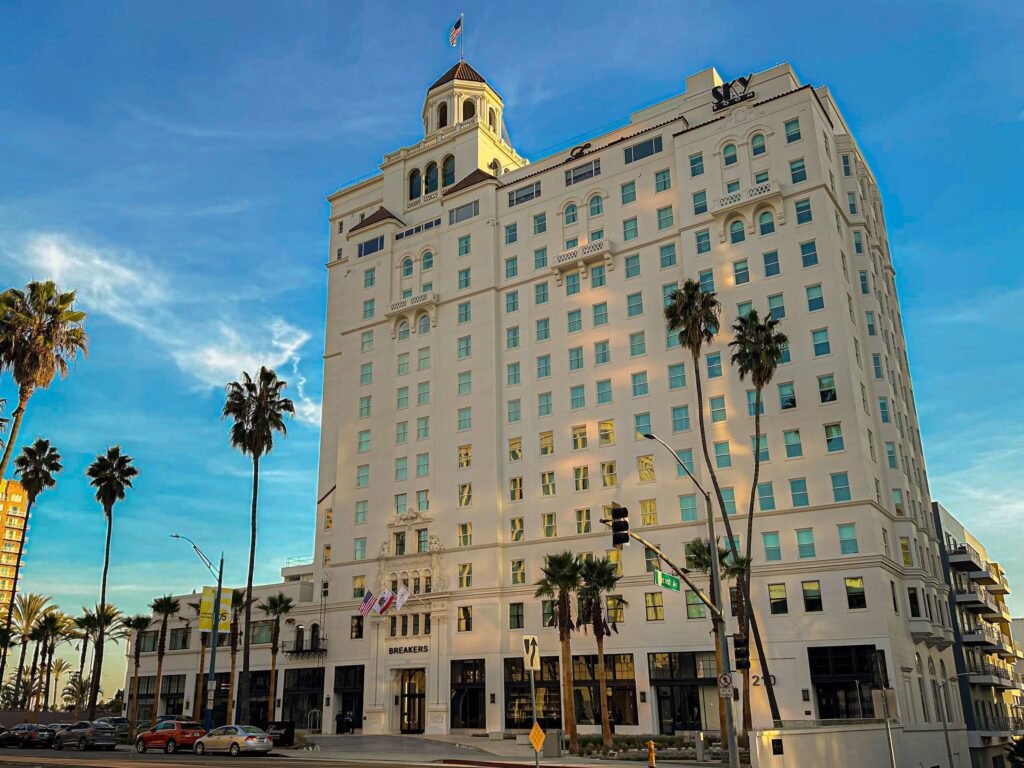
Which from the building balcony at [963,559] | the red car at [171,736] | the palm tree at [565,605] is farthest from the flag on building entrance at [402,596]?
the building balcony at [963,559]

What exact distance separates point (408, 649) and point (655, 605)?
2088 cm

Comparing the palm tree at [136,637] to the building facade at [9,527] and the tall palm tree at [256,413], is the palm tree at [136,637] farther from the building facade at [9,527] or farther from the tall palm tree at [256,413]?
the building facade at [9,527]

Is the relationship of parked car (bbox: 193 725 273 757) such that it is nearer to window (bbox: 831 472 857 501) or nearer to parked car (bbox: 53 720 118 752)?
parked car (bbox: 53 720 118 752)

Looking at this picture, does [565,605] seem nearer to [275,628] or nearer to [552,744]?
[552,744]

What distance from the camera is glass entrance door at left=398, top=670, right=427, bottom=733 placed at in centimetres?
6606

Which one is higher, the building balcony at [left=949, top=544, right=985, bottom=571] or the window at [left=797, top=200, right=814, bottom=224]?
the window at [left=797, top=200, right=814, bottom=224]

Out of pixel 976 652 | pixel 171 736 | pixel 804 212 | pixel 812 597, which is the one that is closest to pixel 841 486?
pixel 812 597

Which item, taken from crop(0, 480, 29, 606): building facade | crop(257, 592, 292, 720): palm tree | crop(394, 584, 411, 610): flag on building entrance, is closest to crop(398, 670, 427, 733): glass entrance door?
crop(394, 584, 411, 610): flag on building entrance

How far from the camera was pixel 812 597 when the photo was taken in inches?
2057

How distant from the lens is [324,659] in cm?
7106

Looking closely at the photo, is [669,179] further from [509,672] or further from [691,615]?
[509,672]

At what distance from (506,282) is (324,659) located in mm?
35045

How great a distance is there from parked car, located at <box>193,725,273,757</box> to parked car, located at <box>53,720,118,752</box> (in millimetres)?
10342

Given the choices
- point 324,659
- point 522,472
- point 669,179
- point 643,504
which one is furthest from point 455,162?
point 324,659
